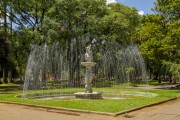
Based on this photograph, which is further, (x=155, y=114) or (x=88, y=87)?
(x=88, y=87)

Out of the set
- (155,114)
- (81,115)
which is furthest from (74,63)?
(155,114)

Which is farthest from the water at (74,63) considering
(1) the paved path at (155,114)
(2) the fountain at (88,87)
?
(1) the paved path at (155,114)

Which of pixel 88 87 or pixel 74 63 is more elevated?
pixel 74 63

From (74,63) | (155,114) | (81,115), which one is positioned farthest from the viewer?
(74,63)

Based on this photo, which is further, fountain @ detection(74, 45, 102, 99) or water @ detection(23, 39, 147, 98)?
water @ detection(23, 39, 147, 98)

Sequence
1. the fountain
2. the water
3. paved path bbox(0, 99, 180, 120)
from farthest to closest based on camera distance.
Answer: the water → the fountain → paved path bbox(0, 99, 180, 120)

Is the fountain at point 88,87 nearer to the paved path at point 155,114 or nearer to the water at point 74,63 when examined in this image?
the paved path at point 155,114

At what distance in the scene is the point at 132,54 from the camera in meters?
47.6

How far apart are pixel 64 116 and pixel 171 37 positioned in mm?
22425

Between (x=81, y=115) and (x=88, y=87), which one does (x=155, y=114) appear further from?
(x=88, y=87)

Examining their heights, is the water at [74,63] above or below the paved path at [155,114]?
above

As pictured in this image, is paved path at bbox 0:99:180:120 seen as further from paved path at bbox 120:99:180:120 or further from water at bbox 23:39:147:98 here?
water at bbox 23:39:147:98

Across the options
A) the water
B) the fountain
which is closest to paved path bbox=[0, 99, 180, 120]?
the fountain

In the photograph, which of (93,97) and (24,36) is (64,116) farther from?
(24,36)
